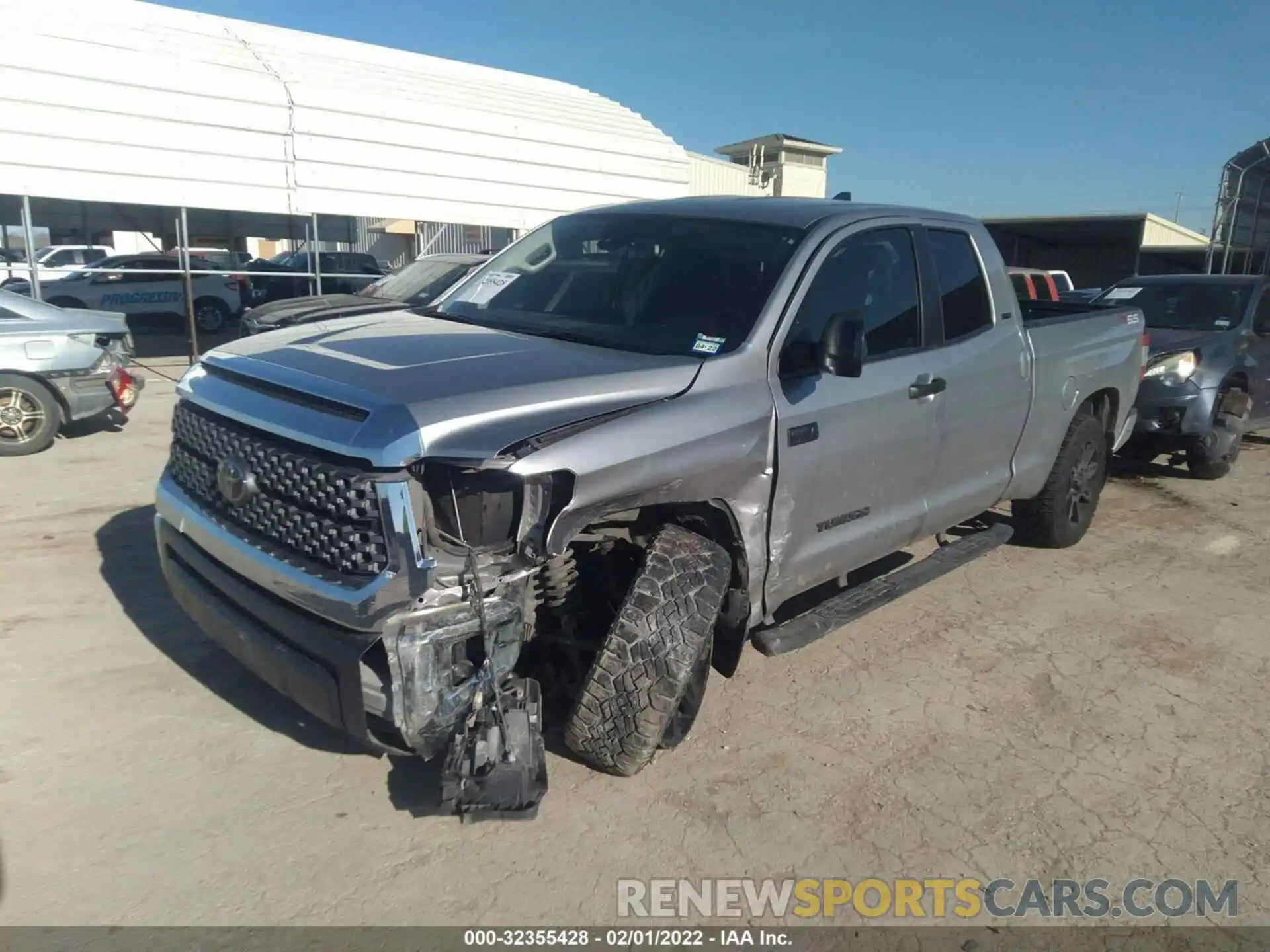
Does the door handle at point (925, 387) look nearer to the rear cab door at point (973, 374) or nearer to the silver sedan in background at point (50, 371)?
the rear cab door at point (973, 374)

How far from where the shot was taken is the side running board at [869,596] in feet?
12.3

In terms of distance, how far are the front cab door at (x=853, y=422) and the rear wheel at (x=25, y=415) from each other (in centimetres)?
694

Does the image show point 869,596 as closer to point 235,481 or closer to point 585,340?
point 585,340

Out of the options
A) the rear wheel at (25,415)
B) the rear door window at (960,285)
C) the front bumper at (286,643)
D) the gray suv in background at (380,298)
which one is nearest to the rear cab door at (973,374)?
the rear door window at (960,285)

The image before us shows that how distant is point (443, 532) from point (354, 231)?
22.5m

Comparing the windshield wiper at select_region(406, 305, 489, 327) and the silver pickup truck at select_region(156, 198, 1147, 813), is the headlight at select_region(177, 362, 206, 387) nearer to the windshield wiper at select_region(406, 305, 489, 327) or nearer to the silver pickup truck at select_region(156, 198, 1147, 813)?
the silver pickup truck at select_region(156, 198, 1147, 813)

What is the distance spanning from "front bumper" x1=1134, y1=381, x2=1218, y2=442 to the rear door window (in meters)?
Answer: 3.92

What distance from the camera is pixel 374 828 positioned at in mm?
3105

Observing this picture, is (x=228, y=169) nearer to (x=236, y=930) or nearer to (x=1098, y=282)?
(x=236, y=930)

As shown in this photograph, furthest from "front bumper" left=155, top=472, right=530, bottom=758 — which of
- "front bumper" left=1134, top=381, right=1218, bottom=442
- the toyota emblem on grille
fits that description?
"front bumper" left=1134, top=381, right=1218, bottom=442

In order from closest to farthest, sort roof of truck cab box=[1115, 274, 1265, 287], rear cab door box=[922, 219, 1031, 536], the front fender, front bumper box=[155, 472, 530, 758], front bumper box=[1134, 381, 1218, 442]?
front bumper box=[155, 472, 530, 758] → the front fender → rear cab door box=[922, 219, 1031, 536] → front bumper box=[1134, 381, 1218, 442] → roof of truck cab box=[1115, 274, 1265, 287]

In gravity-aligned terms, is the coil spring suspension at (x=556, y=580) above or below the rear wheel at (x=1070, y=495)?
above

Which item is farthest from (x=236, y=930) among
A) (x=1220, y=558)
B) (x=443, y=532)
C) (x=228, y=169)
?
(x=228, y=169)

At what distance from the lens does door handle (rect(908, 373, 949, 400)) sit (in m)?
4.24
